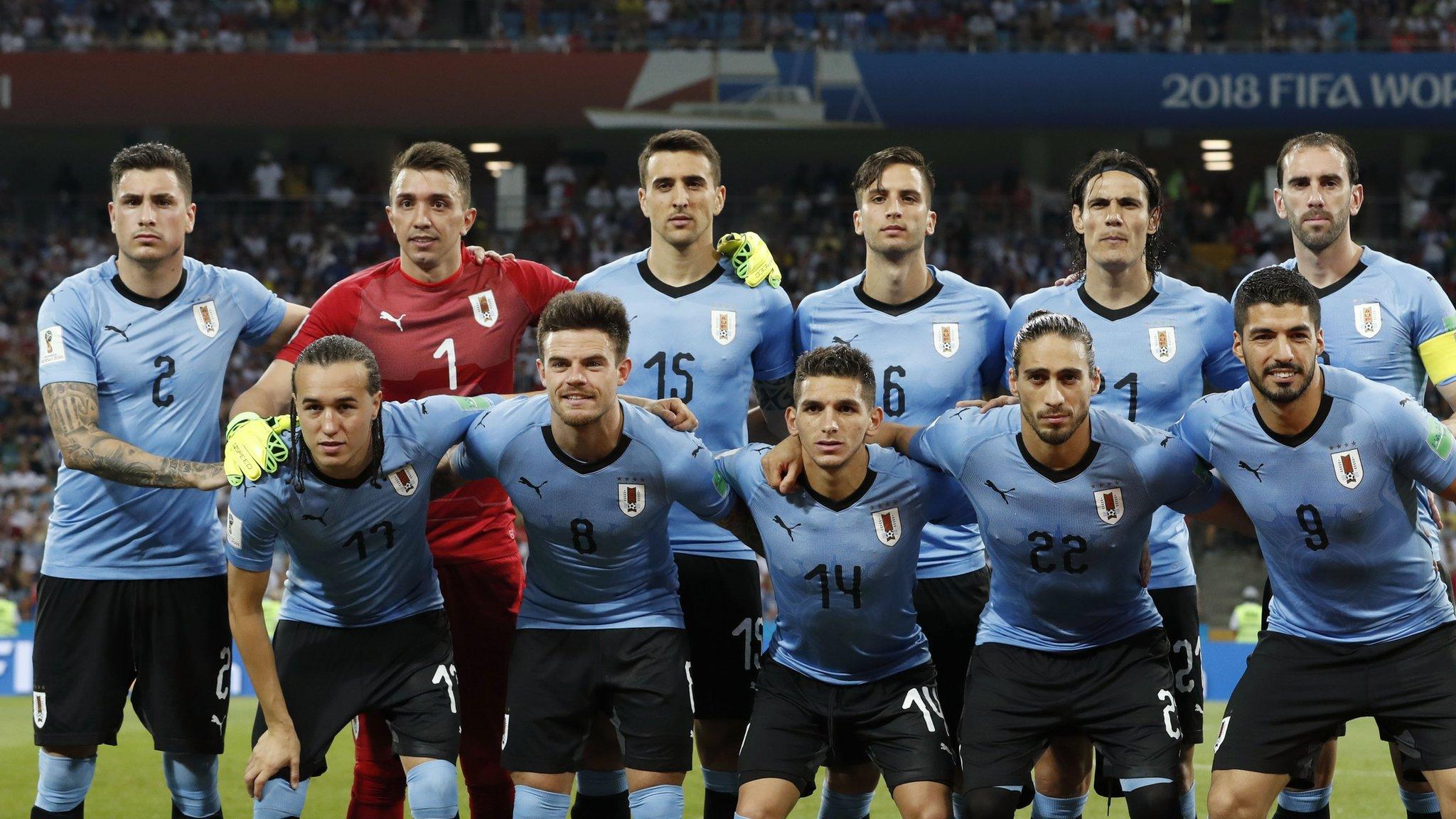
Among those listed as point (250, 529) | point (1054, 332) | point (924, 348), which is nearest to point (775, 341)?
point (924, 348)

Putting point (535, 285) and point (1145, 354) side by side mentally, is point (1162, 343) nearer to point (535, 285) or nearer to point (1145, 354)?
point (1145, 354)

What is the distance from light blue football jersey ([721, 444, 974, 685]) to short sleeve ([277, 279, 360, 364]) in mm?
1639

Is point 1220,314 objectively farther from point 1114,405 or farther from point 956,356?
point 956,356

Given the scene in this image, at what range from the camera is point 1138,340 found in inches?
215

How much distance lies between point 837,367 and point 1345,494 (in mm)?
1626

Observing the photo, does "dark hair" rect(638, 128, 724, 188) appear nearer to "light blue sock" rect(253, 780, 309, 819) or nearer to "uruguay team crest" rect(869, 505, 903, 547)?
"uruguay team crest" rect(869, 505, 903, 547)

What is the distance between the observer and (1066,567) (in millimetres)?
4965

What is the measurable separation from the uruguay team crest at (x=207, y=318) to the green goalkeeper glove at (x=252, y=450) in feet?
2.64

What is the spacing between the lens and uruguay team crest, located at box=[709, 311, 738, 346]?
5625mm

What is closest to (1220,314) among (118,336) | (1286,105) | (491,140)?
(118,336)

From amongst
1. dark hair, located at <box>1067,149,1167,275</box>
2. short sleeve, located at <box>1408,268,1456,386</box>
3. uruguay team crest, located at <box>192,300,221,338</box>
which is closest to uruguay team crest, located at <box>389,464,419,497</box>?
uruguay team crest, located at <box>192,300,221,338</box>

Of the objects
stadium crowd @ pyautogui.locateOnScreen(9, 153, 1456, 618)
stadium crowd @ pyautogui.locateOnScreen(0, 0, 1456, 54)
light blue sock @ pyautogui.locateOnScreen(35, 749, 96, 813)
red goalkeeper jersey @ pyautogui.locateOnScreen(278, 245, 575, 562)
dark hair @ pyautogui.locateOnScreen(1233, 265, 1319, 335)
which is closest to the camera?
dark hair @ pyautogui.locateOnScreen(1233, 265, 1319, 335)

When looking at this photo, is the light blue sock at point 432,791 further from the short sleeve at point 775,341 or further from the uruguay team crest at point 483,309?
the short sleeve at point 775,341

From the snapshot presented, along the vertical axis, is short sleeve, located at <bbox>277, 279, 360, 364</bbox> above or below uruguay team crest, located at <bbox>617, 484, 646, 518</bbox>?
above
